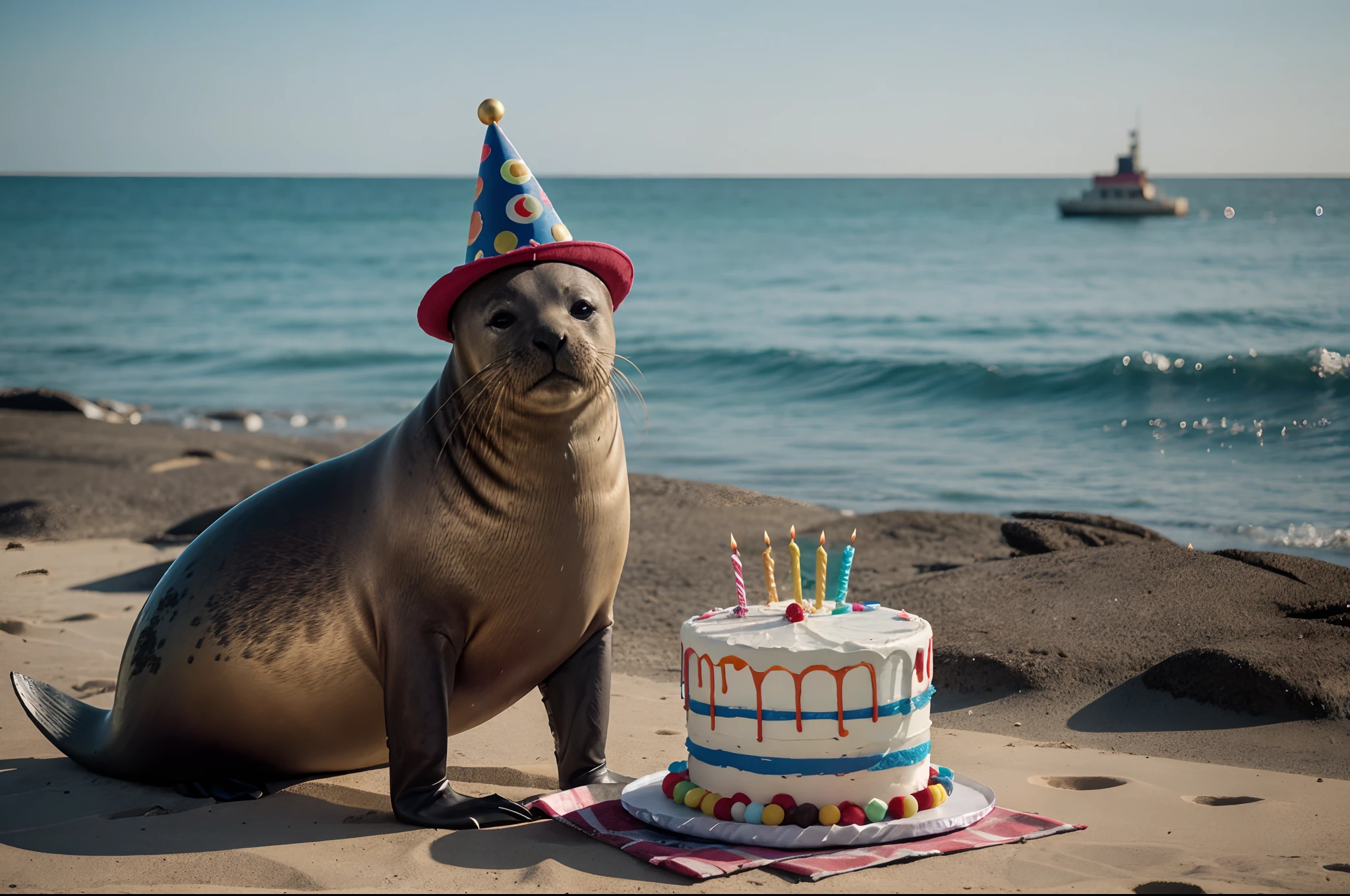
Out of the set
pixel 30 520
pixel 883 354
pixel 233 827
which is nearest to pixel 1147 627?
pixel 233 827

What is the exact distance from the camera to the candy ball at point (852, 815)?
3.71 m

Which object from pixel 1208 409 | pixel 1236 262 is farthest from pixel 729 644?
pixel 1236 262

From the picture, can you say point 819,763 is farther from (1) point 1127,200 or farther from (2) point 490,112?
(1) point 1127,200

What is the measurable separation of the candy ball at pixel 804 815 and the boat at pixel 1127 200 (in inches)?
2866

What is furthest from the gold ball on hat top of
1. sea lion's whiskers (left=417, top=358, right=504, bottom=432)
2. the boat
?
the boat

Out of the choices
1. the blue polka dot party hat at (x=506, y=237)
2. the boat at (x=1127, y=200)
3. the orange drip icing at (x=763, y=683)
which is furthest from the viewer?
the boat at (x=1127, y=200)

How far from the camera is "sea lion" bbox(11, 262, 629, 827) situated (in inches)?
156

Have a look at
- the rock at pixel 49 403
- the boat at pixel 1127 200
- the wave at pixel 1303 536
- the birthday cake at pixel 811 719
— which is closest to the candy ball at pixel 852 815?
the birthday cake at pixel 811 719

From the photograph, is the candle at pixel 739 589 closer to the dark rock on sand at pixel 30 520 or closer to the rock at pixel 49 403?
the dark rock on sand at pixel 30 520

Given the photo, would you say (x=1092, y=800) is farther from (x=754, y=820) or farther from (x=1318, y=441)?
(x=1318, y=441)

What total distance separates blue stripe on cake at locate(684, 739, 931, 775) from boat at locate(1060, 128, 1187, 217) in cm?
7265

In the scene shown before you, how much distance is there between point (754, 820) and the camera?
3750mm

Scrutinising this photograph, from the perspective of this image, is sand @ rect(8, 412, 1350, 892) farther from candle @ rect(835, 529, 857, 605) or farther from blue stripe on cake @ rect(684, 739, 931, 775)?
candle @ rect(835, 529, 857, 605)

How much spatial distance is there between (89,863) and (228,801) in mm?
594
